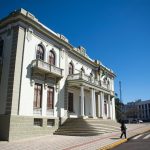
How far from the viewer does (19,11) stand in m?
19.2

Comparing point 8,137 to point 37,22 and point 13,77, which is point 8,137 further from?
point 37,22

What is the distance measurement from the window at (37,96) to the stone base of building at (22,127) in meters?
1.31

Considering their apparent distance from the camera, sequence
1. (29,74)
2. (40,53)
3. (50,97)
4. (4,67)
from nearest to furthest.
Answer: (4,67) < (29,74) < (40,53) < (50,97)

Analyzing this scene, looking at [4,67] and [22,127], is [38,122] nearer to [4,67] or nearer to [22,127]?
[22,127]

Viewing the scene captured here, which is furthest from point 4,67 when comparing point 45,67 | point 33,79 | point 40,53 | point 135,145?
point 135,145

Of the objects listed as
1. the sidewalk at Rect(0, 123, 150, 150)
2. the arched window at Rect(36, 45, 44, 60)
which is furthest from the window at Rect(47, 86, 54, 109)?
the sidewalk at Rect(0, 123, 150, 150)

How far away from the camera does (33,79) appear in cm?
1977

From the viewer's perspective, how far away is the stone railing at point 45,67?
1978 cm

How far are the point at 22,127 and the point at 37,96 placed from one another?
12.4ft

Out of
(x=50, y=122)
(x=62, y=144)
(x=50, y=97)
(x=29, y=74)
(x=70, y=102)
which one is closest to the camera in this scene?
(x=62, y=144)

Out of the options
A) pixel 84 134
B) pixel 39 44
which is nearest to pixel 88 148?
pixel 84 134

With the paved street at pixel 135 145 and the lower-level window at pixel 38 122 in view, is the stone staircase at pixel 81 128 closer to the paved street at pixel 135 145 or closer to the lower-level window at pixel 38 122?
the lower-level window at pixel 38 122

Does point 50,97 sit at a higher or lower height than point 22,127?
higher

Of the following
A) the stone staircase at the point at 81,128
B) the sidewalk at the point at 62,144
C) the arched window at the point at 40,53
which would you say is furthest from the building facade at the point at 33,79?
the sidewalk at the point at 62,144
